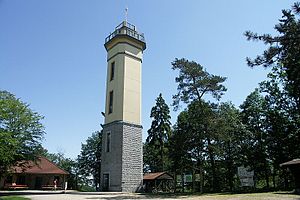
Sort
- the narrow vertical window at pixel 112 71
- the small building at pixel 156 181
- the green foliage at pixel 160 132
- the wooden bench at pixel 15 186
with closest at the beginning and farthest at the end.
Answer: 1. the small building at pixel 156 181
2. the narrow vertical window at pixel 112 71
3. the wooden bench at pixel 15 186
4. the green foliage at pixel 160 132

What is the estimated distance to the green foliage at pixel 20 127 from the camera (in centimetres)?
2502

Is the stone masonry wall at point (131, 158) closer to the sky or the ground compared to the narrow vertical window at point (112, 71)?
closer to the ground

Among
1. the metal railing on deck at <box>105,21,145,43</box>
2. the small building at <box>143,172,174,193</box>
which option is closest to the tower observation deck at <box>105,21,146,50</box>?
the metal railing on deck at <box>105,21,145,43</box>

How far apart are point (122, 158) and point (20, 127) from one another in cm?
1004

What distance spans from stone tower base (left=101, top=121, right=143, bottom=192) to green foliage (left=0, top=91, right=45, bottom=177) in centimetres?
676

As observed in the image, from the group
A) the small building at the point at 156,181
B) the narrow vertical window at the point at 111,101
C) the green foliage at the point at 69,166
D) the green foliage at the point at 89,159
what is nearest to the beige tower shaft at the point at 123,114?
the narrow vertical window at the point at 111,101

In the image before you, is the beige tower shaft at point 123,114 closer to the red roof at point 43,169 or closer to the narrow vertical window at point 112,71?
the narrow vertical window at point 112,71

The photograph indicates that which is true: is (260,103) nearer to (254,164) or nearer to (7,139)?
(254,164)

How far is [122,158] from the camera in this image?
25703 millimetres

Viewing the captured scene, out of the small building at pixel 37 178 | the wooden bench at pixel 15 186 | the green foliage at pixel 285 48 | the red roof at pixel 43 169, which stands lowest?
the wooden bench at pixel 15 186

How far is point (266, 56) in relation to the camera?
37.1ft

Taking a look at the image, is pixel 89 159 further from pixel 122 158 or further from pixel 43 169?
pixel 122 158

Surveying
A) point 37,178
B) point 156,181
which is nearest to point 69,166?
point 37,178

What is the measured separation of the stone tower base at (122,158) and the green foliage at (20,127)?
676cm
